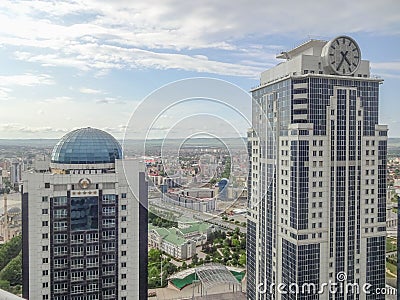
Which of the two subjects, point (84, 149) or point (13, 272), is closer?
point (84, 149)

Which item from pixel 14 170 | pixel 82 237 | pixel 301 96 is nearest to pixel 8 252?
pixel 14 170

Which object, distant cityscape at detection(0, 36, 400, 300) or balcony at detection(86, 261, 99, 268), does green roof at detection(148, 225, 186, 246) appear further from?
balcony at detection(86, 261, 99, 268)

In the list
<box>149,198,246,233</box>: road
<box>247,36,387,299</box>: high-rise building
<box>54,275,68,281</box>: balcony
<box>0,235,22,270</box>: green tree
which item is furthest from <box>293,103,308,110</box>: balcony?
<box>0,235,22,270</box>: green tree

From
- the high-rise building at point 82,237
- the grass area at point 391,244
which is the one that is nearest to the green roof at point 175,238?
the high-rise building at point 82,237

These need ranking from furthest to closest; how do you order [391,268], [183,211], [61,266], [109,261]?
[391,268]
[109,261]
[61,266]
[183,211]

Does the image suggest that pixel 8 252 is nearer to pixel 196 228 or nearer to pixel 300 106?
pixel 300 106

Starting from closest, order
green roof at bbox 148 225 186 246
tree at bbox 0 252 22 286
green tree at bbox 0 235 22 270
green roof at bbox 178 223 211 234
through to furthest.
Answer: green roof at bbox 178 223 211 234
green roof at bbox 148 225 186 246
tree at bbox 0 252 22 286
green tree at bbox 0 235 22 270

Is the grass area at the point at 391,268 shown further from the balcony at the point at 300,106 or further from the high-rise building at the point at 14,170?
the high-rise building at the point at 14,170
